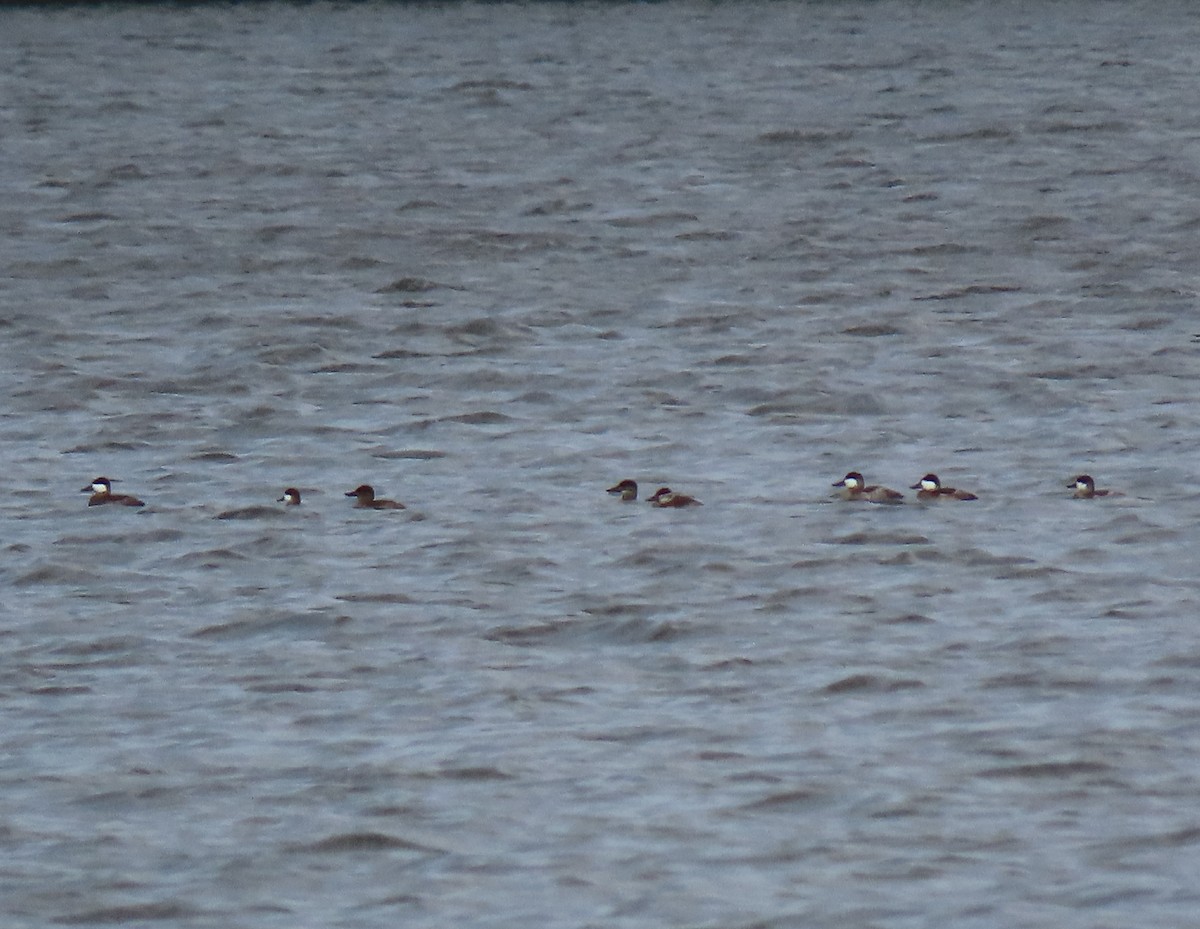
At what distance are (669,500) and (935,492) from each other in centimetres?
156

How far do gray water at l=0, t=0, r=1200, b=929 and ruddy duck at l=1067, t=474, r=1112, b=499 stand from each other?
14 cm

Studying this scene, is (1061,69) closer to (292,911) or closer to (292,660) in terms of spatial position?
(292,660)

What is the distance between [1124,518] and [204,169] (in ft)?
58.1

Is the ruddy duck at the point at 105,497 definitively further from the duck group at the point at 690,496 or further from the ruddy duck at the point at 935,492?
the ruddy duck at the point at 935,492

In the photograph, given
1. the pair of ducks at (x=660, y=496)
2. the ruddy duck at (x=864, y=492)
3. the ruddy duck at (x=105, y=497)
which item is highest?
the ruddy duck at (x=864, y=492)

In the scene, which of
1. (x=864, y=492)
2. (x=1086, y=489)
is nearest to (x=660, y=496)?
(x=864, y=492)

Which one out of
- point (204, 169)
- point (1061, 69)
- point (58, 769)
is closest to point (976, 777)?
point (58, 769)

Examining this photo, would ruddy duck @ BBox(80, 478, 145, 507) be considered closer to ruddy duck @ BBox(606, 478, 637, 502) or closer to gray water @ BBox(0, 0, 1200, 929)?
gray water @ BBox(0, 0, 1200, 929)

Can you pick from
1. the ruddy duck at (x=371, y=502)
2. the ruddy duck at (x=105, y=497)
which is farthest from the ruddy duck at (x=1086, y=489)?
the ruddy duck at (x=105, y=497)

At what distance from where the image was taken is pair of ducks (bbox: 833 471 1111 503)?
635 inches

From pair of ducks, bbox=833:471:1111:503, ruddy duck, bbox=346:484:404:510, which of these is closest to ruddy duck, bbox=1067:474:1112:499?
pair of ducks, bbox=833:471:1111:503

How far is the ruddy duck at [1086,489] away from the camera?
16.3 metres

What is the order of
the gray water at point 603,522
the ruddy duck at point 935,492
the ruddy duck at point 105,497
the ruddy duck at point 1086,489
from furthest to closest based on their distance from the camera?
the ruddy duck at point 105,497
the ruddy duck at point 1086,489
the ruddy duck at point 935,492
the gray water at point 603,522

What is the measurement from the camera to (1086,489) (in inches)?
640
